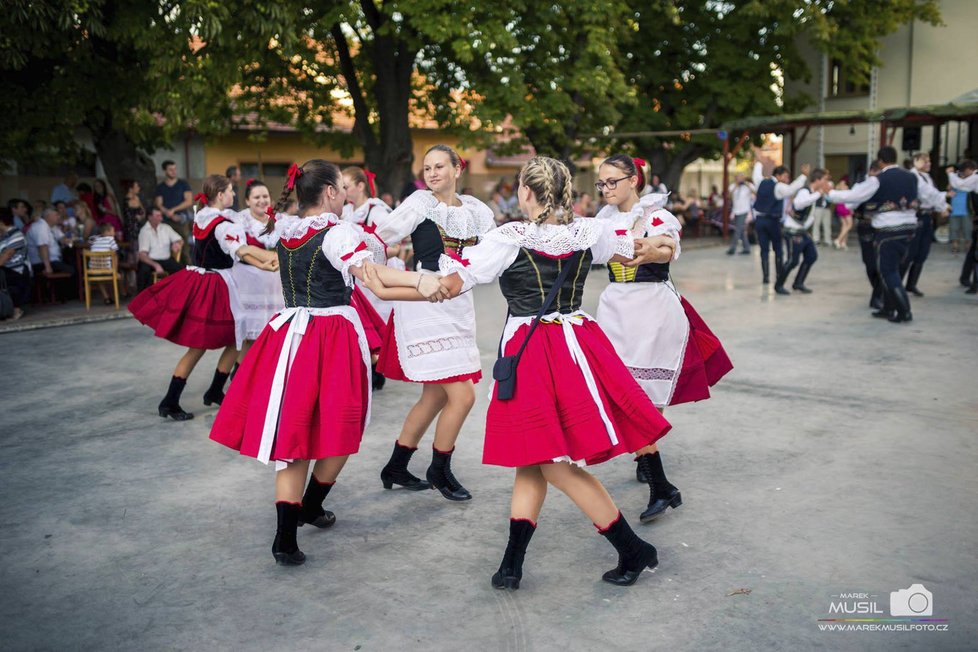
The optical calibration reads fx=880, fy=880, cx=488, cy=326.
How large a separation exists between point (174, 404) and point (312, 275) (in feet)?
9.89

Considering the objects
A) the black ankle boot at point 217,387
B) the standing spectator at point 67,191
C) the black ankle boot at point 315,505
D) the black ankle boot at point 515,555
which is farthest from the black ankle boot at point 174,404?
the standing spectator at point 67,191

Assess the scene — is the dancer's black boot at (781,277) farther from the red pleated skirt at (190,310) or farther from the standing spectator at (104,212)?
the standing spectator at (104,212)

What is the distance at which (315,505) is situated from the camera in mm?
4215

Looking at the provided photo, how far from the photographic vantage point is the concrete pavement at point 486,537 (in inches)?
131

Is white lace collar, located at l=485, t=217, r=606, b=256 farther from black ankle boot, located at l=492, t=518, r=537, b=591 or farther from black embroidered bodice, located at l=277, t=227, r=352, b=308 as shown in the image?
black ankle boot, located at l=492, t=518, r=537, b=591

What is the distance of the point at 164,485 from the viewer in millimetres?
5016

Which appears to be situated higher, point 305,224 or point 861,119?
point 861,119

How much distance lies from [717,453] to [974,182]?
9666mm

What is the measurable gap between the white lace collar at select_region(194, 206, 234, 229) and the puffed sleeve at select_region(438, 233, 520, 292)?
3.26 m

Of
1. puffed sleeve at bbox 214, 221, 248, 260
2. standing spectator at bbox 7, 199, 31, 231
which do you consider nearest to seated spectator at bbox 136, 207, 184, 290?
standing spectator at bbox 7, 199, 31, 231

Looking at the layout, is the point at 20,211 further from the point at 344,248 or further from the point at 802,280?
the point at 802,280

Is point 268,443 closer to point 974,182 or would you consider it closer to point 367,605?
point 367,605

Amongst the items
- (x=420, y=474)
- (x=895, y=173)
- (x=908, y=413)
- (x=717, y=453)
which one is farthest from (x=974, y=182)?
(x=420, y=474)

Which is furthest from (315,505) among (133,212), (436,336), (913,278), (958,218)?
(958,218)
